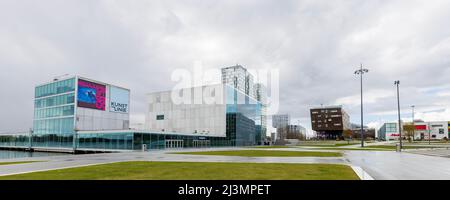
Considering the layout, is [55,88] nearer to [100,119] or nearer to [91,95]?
[91,95]

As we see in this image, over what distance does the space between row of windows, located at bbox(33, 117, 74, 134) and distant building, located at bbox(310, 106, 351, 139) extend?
154 meters

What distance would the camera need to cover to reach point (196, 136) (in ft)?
213

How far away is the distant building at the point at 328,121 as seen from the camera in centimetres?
17738

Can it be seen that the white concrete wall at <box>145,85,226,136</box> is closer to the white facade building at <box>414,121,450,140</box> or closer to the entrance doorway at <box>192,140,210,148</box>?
the entrance doorway at <box>192,140,210,148</box>

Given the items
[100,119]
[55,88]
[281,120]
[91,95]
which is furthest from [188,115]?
[281,120]

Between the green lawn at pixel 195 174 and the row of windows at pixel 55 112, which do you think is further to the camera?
the row of windows at pixel 55 112

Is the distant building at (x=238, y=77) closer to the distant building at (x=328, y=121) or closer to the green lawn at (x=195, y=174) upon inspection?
the distant building at (x=328, y=121)

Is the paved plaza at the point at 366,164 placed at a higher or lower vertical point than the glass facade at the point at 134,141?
higher

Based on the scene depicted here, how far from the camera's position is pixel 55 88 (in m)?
71.1

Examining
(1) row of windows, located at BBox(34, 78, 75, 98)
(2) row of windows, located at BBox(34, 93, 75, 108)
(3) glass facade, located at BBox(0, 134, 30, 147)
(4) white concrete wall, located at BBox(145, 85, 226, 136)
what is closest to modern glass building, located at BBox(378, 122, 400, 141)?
(4) white concrete wall, located at BBox(145, 85, 226, 136)

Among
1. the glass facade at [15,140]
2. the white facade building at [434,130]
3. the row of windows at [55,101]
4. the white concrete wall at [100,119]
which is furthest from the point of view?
the white facade building at [434,130]

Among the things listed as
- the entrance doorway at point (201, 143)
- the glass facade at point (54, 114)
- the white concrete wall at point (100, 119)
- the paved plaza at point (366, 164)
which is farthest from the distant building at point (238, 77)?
the paved plaza at point (366, 164)
